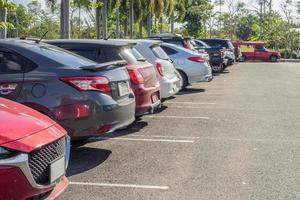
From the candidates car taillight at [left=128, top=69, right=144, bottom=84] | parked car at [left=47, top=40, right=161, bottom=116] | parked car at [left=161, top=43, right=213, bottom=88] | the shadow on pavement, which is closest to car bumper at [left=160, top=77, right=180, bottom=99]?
parked car at [left=47, top=40, right=161, bottom=116]

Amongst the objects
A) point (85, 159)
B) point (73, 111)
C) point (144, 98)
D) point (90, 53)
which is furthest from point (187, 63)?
point (73, 111)

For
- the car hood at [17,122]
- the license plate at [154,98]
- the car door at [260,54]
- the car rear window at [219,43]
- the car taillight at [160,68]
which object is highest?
the car rear window at [219,43]

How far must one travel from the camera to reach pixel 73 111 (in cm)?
666

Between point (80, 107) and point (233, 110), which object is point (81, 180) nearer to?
point (80, 107)

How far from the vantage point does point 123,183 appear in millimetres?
6020

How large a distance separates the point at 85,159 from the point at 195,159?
1531mm

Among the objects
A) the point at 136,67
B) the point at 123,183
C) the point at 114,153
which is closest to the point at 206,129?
the point at 136,67

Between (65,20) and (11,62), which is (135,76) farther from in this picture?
(65,20)

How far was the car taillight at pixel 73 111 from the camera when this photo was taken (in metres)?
6.64

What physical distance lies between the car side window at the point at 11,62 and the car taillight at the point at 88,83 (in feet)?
1.85

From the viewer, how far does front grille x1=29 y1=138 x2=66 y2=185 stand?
12.8ft

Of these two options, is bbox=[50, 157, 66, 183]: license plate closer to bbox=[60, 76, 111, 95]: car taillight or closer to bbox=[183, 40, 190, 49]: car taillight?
bbox=[60, 76, 111, 95]: car taillight

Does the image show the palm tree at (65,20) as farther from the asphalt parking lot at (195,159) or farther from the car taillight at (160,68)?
the car taillight at (160,68)

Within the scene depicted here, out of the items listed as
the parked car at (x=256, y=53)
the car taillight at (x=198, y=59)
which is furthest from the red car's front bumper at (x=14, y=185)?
the parked car at (x=256, y=53)
